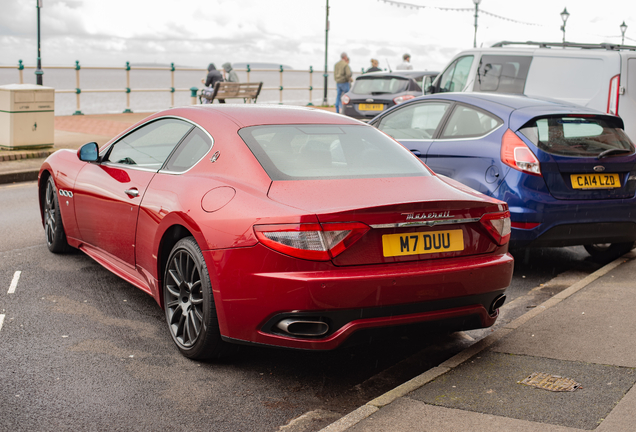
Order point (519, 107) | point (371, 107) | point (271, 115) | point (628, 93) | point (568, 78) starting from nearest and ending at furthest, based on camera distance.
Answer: point (271, 115) → point (519, 107) → point (628, 93) → point (568, 78) → point (371, 107)

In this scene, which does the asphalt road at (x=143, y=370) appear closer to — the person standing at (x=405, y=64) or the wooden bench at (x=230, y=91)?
the wooden bench at (x=230, y=91)

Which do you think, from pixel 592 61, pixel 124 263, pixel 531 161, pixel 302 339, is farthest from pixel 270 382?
pixel 592 61

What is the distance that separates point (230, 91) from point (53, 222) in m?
15.2

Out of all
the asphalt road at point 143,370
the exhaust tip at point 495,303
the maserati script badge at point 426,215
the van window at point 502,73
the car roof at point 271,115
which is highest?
the van window at point 502,73

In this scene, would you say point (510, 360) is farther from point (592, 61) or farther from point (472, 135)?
point (592, 61)

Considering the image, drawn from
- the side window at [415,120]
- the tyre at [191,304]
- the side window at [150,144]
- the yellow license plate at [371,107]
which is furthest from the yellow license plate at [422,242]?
the yellow license plate at [371,107]

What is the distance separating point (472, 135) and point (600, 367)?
121 inches

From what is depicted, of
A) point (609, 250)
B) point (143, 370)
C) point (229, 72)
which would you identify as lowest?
point (143, 370)

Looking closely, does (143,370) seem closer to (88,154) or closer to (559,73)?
(88,154)

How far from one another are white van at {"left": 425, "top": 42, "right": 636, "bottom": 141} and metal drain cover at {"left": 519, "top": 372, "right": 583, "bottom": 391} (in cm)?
607

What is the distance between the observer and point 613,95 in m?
9.02

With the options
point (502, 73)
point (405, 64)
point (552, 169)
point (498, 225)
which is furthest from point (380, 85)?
point (498, 225)

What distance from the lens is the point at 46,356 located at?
4125mm

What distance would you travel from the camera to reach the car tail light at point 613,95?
898 centimetres
